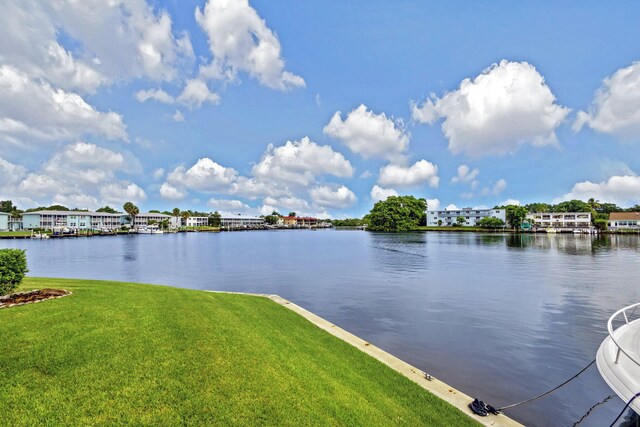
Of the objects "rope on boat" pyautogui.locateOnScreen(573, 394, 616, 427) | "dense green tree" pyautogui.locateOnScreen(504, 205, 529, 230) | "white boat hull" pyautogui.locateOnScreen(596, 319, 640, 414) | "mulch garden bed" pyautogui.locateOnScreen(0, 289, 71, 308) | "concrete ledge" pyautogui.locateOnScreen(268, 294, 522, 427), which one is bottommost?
"rope on boat" pyautogui.locateOnScreen(573, 394, 616, 427)

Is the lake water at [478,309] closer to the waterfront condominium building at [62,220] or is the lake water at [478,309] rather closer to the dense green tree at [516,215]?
the dense green tree at [516,215]

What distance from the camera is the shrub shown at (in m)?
9.80

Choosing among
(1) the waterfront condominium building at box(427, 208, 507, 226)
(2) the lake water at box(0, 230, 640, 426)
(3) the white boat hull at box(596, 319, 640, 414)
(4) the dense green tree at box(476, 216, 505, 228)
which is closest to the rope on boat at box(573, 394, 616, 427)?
(2) the lake water at box(0, 230, 640, 426)

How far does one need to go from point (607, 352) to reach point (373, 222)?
160011 millimetres

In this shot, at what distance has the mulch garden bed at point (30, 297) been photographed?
362 inches

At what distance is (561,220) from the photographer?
14562 centimetres

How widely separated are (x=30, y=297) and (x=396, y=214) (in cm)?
15350

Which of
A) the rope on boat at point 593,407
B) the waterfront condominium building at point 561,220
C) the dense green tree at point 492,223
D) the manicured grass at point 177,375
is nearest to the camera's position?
the manicured grass at point 177,375

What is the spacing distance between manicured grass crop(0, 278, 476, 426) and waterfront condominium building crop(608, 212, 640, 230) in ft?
551

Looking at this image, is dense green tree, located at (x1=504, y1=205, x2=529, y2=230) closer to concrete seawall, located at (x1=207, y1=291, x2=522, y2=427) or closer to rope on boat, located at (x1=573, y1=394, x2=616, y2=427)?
rope on boat, located at (x1=573, y1=394, x2=616, y2=427)

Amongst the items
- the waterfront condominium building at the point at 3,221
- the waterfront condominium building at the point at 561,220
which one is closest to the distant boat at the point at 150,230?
the waterfront condominium building at the point at 3,221

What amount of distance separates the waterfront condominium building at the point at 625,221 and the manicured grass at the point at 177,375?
16802 centimetres

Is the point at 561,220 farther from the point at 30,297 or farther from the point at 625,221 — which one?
the point at 30,297

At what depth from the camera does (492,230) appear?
145 m
